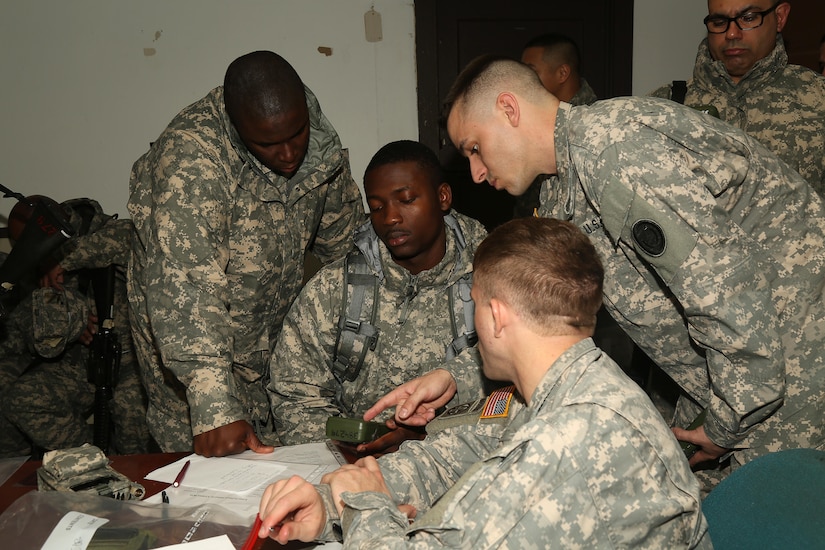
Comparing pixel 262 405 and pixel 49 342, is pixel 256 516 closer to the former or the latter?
pixel 262 405

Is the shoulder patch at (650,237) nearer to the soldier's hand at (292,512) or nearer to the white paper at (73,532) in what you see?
the soldier's hand at (292,512)

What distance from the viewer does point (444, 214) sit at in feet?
8.30

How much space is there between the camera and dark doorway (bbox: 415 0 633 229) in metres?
4.27

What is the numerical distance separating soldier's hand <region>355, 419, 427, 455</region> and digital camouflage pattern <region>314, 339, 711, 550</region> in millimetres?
523

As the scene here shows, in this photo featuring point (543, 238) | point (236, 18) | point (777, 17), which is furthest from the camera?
point (236, 18)

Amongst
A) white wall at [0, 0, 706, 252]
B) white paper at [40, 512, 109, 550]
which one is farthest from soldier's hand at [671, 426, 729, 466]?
white wall at [0, 0, 706, 252]

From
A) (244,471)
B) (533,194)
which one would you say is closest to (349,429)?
(244,471)

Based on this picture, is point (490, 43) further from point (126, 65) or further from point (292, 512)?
point (292, 512)

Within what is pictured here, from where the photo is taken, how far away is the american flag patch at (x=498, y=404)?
5.07 ft

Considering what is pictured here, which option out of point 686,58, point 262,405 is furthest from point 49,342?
point 686,58

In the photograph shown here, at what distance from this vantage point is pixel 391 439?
1811 mm

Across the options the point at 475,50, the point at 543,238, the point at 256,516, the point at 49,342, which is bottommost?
the point at 49,342

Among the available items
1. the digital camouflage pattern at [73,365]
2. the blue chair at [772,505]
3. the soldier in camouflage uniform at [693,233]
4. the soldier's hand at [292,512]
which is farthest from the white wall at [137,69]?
the blue chair at [772,505]

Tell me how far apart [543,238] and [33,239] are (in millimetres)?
2825
